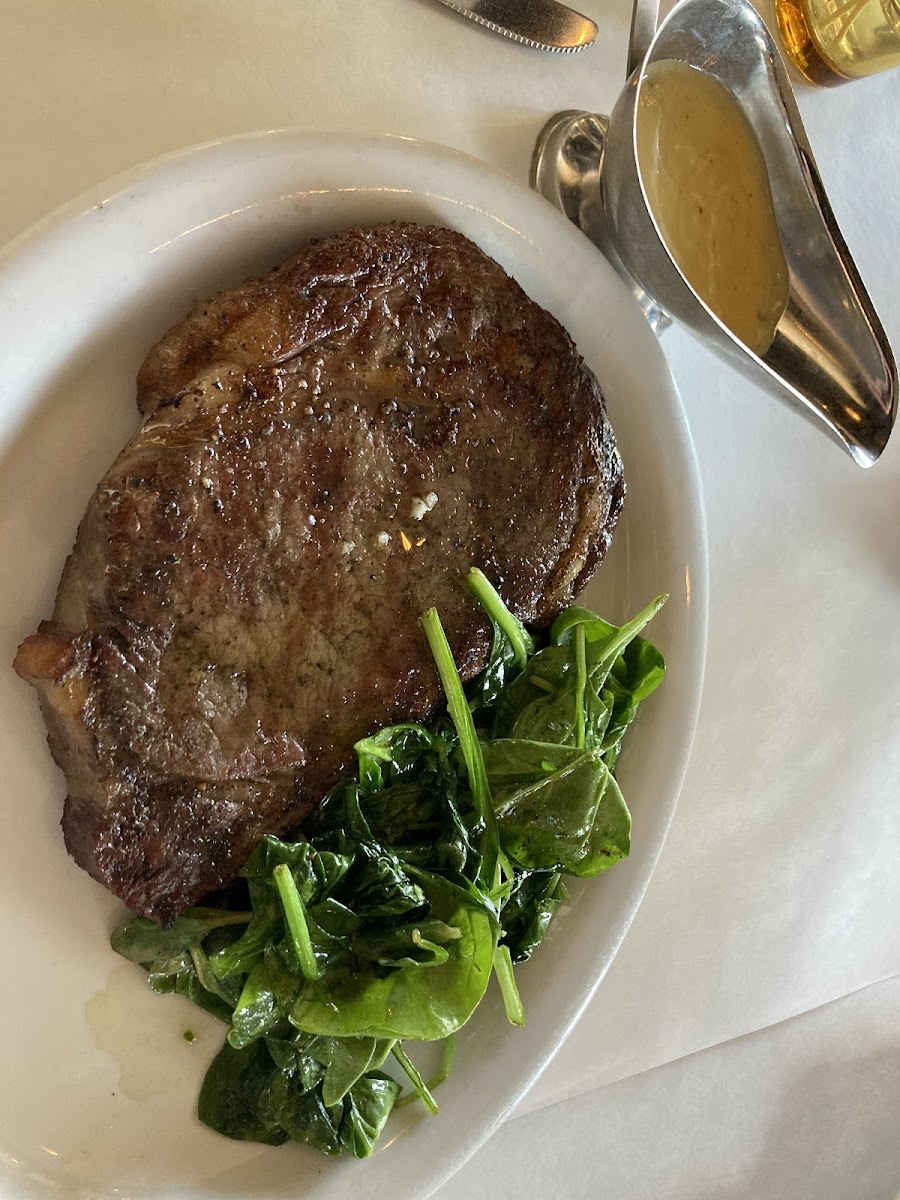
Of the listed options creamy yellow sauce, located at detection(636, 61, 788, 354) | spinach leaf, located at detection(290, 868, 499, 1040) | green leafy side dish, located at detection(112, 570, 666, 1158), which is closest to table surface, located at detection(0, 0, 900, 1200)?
creamy yellow sauce, located at detection(636, 61, 788, 354)

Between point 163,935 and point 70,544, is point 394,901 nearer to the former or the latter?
point 163,935

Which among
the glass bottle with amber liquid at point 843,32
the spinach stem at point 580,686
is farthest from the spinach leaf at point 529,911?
the glass bottle with amber liquid at point 843,32

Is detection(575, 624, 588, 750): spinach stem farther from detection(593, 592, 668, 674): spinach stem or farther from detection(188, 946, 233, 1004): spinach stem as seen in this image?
detection(188, 946, 233, 1004): spinach stem

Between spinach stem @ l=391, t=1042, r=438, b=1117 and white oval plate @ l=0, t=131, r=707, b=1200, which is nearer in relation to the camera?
white oval plate @ l=0, t=131, r=707, b=1200

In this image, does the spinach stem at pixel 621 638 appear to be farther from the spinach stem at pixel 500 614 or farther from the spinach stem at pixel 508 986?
the spinach stem at pixel 508 986

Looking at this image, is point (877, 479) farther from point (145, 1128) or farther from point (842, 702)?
point (145, 1128)

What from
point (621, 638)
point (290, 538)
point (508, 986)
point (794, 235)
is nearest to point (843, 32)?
point (794, 235)
